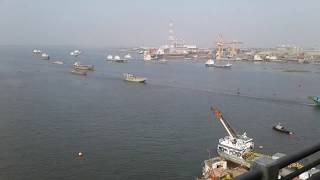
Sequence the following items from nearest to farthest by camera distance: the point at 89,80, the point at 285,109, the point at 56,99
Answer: the point at 285,109 < the point at 56,99 < the point at 89,80

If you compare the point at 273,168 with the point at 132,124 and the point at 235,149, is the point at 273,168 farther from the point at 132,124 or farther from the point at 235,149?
the point at 132,124

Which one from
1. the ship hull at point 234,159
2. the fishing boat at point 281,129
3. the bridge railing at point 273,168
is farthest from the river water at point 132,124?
the bridge railing at point 273,168

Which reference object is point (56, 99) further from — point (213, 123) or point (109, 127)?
point (213, 123)

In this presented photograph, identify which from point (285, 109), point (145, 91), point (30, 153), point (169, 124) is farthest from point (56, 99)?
point (285, 109)

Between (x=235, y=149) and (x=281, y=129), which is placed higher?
(x=235, y=149)

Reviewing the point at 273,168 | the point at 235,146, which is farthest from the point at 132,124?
the point at 273,168

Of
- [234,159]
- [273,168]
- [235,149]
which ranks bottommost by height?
[234,159]

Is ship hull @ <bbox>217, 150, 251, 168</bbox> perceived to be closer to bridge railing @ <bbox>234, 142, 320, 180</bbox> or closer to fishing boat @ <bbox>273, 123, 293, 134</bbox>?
fishing boat @ <bbox>273, 123, 293, 134</bbox>

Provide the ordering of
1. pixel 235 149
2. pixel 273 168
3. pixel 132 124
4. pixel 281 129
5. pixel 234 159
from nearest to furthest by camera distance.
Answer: pixel 273 168 → pixel 234 159 → pixel 235 149 → pixel 281 129 → pixel 132 124
